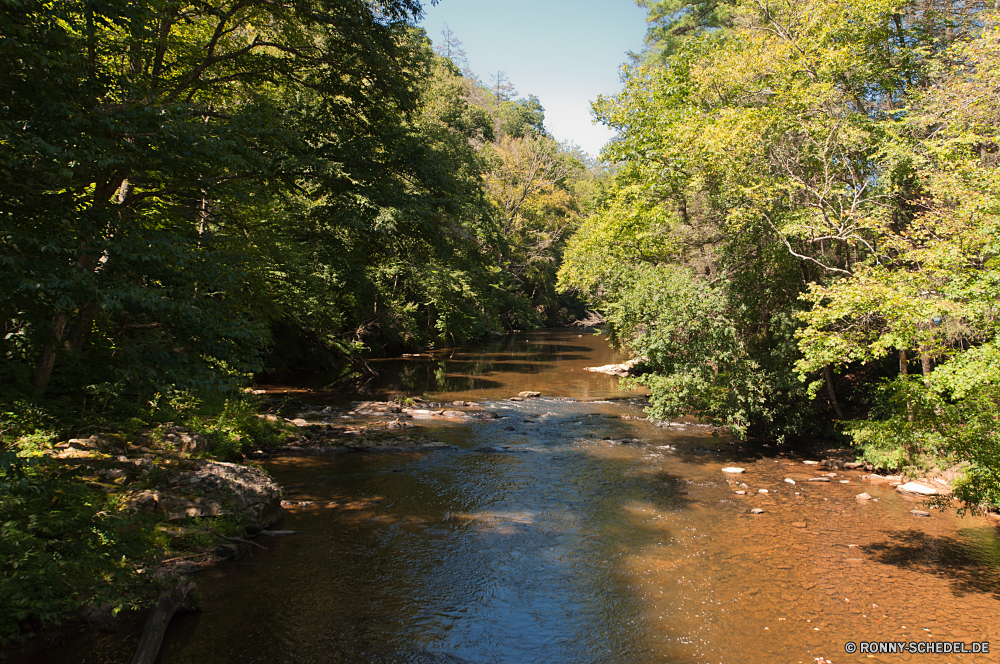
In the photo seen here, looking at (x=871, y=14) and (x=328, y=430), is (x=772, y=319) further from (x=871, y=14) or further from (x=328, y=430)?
(x=328, y=430)

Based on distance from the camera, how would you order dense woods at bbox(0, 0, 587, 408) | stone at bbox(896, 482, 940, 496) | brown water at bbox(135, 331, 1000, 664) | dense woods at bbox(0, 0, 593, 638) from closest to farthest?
dense woods at bbox(0, 0, 593, 638) < dense woods at bbox(0, 0, 587, 408) < brown water at bbox(135, 331, 1000, 664) < stone at bbox(896, 482, 940, 496)

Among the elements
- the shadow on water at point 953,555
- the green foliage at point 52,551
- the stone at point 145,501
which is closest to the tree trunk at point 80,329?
the stone at point 145,501

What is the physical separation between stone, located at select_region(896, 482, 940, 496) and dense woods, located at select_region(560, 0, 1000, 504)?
663 mm

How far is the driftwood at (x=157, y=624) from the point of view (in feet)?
17.1

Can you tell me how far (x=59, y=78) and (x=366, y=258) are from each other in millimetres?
7927

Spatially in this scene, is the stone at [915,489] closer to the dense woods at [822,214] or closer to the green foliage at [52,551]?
the dense woods at [822,214]

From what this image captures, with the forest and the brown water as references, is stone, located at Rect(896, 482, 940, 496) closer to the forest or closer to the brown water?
the brown water

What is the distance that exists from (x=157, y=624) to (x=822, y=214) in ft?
42.6

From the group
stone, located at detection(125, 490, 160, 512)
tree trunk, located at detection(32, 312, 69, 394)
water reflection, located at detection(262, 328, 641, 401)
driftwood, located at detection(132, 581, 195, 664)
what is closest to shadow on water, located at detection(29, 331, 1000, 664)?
driftwood, located at detection(132, 581, 195, 664)

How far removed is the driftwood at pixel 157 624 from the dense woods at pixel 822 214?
9689mm

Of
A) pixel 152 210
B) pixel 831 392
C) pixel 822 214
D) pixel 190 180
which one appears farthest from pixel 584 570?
pixel 152 210

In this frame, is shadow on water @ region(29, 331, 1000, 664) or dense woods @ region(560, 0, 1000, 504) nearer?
shadow on water @ region(29, 331, 1000, 664)

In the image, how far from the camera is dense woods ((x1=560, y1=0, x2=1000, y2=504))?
909 cm

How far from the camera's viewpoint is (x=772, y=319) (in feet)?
44.7
